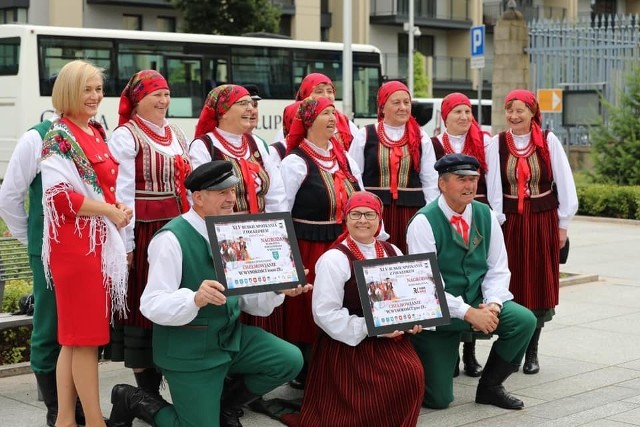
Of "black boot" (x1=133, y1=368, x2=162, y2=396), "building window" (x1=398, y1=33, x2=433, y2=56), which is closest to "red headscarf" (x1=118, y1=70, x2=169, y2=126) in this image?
"black boot" (x1=133, y1=368, x2=162, y2=396)

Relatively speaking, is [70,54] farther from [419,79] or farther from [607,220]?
[419,79]

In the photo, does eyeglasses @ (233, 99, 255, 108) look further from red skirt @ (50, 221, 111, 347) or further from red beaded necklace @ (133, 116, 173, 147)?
red skirt @ (50, 221, 111, 347)

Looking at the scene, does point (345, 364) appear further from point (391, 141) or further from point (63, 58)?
point (63, 58)

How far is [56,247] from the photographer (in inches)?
217

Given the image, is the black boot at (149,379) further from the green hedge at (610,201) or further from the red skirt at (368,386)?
the green hedge at (610,201)

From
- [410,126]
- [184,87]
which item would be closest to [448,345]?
[410,126]

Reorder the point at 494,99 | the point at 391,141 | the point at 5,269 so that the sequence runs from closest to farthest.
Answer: the point at 391,141 → the point at 5,269 → the point at 494,99

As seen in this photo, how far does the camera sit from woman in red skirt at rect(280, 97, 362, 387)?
21.8 ft

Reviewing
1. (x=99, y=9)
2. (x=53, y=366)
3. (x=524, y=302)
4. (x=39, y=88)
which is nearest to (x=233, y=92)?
(x=53, y=366)

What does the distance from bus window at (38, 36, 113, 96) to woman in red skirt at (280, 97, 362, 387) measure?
15.3 meters

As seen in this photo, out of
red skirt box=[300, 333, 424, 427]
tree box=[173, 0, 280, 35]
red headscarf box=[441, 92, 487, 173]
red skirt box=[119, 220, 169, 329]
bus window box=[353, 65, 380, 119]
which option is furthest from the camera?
tree box=[173, 0, 280, 35]

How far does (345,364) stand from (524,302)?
194cm

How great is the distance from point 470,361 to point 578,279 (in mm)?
4284

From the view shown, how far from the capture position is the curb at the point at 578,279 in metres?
11.2
